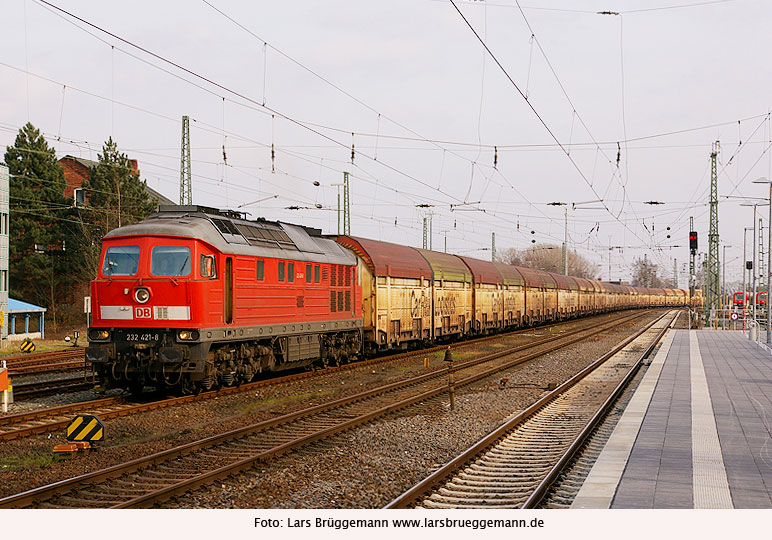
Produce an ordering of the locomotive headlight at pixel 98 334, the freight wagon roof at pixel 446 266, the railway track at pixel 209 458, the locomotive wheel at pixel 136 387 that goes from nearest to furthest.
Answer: the railway track at pixel 209 458 < the locomotive headlight at pixel 98 334 < the locomotive wheel at pixel 136 387 < the freight wagon roof at pixel 446 266

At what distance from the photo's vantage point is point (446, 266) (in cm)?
3694

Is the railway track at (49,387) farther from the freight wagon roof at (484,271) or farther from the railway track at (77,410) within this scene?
the freight wagon roof at (484,271)

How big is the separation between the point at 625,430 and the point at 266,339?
10.4m

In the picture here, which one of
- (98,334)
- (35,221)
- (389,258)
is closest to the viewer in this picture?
(98,334)

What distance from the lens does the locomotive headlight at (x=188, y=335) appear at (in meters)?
17.0

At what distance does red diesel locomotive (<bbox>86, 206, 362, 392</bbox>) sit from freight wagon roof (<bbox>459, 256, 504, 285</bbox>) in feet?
71.7

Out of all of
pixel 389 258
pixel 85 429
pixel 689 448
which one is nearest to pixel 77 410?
pixel 85 429

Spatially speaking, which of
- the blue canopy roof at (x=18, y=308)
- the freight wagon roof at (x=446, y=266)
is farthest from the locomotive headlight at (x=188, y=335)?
the blue canopy roof at (x=18, y=308)

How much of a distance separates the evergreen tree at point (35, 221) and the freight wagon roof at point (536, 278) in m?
32.3

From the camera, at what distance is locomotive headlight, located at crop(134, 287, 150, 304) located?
17.2 meters

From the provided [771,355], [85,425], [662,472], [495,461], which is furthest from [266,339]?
[771,355]

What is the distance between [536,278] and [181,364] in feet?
136

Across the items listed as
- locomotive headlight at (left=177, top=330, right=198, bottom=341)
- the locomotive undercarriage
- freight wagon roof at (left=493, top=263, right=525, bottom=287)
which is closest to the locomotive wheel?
the locomotive undercarriage

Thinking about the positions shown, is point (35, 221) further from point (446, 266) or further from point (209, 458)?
point (209, 458)
